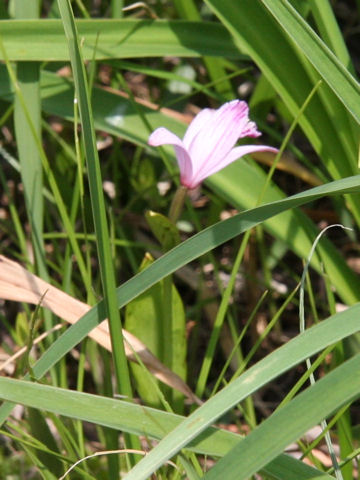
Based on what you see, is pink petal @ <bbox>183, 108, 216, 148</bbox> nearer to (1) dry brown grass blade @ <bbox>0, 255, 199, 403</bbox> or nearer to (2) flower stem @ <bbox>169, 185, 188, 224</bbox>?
(2) flower stem @ <bbox>169, 185, 188, 224</bbox>

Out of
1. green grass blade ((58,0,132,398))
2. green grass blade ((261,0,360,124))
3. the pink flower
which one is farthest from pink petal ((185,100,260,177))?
green grass blade ((58,0,132,398))

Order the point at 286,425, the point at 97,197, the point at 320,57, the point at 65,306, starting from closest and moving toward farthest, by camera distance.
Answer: the point at 286,425
the point at 97,197
the point at 320,57
the point at 65,306

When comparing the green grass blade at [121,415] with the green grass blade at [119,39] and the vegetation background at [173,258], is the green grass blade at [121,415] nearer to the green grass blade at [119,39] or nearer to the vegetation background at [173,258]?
the vegetation background at [173,258]

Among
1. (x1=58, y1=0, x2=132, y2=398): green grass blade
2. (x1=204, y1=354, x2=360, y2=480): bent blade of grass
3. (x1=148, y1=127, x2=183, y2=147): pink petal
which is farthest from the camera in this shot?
(x1=148, y1=127, x2=183, y2=147): pink petal

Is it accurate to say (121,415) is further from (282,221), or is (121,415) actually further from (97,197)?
(282,221)

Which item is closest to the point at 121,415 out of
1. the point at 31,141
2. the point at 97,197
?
the point at 97,197

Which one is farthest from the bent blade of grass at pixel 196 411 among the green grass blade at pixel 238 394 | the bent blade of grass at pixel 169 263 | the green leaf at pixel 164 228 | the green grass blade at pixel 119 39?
the green grass blade at pixel 119 39

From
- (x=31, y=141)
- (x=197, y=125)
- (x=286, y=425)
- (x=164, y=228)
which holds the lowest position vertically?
(x=286, y=425)
